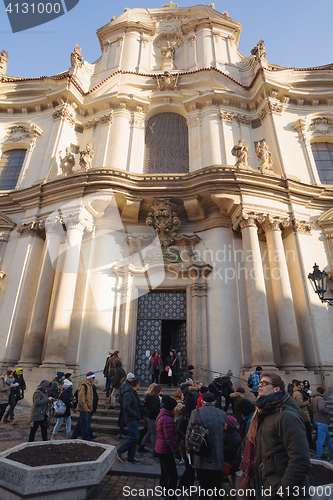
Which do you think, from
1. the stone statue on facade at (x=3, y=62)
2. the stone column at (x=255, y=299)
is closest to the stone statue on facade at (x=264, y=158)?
the stone column at (x=255, y=299)

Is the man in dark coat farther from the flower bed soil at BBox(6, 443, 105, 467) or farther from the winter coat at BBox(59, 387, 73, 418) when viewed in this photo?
the winter coat at BBox(59, 387, 73, 418)

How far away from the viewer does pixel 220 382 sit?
823 cm

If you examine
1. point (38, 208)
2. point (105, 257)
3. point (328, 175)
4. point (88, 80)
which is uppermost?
point (88, 80)

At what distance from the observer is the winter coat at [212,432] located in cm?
347

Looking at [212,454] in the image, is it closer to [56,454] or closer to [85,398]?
[56,454]

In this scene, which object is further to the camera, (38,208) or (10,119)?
(10,119)

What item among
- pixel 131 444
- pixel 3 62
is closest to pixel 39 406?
pixel 131 444

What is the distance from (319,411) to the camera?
21.6 feet

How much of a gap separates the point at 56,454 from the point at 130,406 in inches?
66.0

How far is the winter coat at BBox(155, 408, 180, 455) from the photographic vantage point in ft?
13.5

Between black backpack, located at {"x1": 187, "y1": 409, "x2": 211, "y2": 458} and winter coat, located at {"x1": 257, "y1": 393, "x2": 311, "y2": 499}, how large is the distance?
35.7 inches

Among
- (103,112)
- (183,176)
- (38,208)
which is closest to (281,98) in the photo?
(183,176)

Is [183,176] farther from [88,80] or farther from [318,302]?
[88,80]

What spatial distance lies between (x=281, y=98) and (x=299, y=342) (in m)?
13.6
